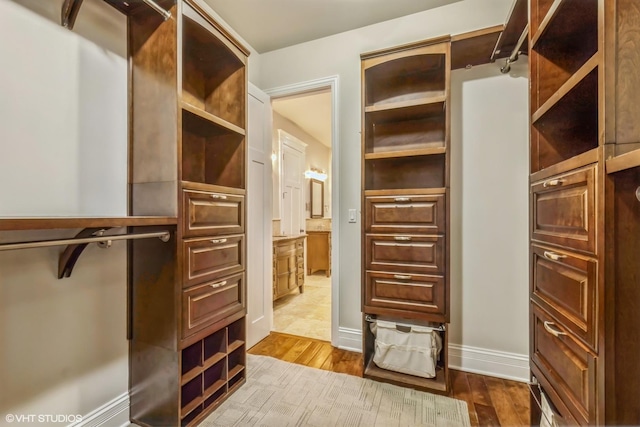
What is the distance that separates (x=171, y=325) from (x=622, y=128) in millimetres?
1893

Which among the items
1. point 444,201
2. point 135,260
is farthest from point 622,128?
point 135,260

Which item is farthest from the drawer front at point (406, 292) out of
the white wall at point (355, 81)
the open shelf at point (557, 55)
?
the open shelf at point (557, 55)

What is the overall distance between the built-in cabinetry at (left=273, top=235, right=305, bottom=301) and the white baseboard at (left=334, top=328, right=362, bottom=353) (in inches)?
48.5

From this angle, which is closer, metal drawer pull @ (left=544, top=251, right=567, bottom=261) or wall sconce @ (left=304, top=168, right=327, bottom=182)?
metal drawer pull @ (left=544, top=251, right=567, bottom=261)

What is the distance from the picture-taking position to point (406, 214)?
1864 millimetres

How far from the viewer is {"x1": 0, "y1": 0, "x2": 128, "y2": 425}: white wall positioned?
1.13 metres

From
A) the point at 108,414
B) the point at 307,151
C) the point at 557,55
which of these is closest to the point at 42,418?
the point at 108,414

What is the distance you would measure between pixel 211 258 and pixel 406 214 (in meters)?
1.25

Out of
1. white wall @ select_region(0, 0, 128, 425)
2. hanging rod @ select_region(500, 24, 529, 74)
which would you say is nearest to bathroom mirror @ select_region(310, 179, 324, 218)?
hanging rod @ select_region(500, 24, 529, 74)

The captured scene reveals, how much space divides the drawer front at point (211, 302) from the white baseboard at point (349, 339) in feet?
3.17

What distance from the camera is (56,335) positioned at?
4.13ft

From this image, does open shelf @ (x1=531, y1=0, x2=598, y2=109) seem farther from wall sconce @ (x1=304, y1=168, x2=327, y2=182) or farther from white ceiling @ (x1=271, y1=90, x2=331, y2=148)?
wall sconce @ (x1=304, y1=168, x2=327, y2=182)

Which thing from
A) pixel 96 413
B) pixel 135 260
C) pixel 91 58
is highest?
pixel 91 58

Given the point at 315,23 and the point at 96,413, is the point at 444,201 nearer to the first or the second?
the point at 315,23
